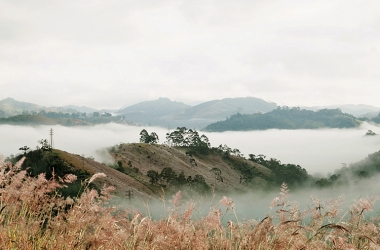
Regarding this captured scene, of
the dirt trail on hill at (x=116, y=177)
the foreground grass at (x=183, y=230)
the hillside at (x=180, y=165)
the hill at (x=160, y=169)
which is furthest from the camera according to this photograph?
the hillside at (x=180, y=165)

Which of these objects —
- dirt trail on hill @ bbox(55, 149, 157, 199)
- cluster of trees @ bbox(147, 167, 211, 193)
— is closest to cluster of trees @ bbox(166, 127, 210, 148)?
cluster of trees @ bbox(147, 167, 211, 193)

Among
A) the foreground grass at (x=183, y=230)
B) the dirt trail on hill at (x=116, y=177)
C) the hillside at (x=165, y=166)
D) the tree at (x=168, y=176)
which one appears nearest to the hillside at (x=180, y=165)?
the hillside at (x=165, y=166)

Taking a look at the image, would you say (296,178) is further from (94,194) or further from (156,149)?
(94,194)

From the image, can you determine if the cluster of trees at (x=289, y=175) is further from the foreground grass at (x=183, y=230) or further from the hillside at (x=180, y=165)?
the foreground grass at (x=183, y=230)

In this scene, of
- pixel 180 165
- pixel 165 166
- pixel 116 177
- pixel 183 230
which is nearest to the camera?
pixel 183 230

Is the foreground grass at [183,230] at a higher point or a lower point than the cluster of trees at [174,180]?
higher

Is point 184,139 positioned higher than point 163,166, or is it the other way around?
point 184,139

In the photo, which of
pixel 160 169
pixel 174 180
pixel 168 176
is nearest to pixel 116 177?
pixel 168 176

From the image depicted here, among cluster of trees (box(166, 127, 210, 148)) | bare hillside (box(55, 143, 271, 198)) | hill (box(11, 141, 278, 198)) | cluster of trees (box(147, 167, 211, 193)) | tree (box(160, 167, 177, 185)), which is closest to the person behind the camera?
hill (box(11, 141, 278, 198))

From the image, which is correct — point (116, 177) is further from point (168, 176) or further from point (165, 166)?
point (165, 166)

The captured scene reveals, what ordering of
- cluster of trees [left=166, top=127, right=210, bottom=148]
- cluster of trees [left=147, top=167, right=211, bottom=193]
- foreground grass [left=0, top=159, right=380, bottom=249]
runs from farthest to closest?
cluster of trees [left=166, top=127, right=210, bottom=148], cluster of trees [left=147, top=167, right=211, bottom=193], foreground grass [left=0, top=159, right=380, bottom=249]

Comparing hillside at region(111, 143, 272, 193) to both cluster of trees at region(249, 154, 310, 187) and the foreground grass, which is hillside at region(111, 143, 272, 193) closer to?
cluster of trees at region(249, 154, 310, 187)

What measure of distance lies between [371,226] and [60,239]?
14.0 feet

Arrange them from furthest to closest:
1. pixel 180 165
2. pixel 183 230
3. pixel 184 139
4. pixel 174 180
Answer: pixel 184 139 → pixel 180 165 → pixel 174 180 → pixel 183 230
